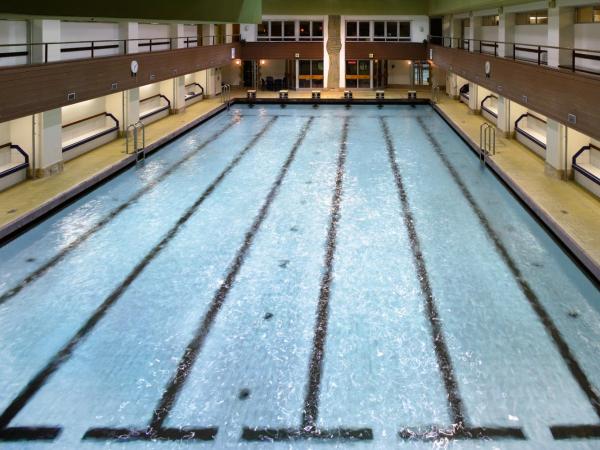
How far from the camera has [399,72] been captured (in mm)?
36812

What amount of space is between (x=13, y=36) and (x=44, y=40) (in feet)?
3.77

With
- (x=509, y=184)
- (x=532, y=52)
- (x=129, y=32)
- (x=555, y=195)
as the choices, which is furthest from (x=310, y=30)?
(x=555, y=195)

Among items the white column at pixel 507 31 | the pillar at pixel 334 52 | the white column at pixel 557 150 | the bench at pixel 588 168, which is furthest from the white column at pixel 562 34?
the pillar at pixel 334 52

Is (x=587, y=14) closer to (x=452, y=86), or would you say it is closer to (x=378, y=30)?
(x=452, y=86)

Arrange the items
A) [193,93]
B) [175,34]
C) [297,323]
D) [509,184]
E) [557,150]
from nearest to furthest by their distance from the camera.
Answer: [297,323]
[557,150]
[509,184]
[175,34]
[193,93]

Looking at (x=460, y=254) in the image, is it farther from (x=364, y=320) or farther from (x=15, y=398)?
(x=15, y=398)

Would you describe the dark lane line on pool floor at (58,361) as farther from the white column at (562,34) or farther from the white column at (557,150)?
the white column at (562,34)

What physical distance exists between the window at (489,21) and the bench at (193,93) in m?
15.3

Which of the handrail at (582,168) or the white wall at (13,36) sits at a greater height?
the white wall at (13,36)

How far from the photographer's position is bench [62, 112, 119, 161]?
16.4 metres

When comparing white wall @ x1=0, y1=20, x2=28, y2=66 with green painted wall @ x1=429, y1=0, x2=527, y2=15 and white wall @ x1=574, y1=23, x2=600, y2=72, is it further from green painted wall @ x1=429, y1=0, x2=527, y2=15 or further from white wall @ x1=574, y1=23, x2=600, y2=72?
white wall @ x1=574, y1=23, x2=600, y2=72

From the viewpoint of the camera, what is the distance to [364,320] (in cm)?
761

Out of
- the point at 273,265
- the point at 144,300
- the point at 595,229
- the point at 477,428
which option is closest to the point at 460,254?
the point at 595,229

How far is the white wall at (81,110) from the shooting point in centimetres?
1684
